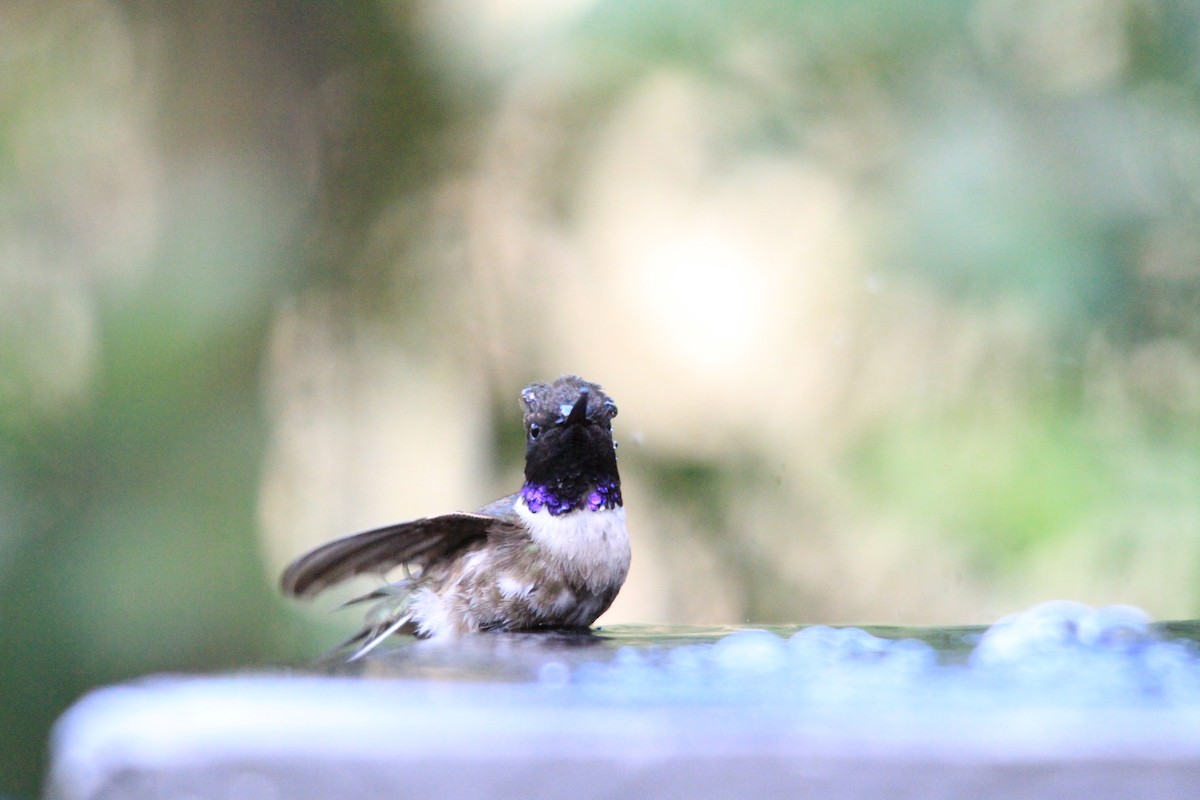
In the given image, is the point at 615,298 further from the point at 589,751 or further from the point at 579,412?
the point at 589,751

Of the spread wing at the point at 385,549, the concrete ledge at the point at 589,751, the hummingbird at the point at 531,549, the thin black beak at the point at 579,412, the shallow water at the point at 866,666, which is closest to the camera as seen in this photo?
the concrete ledge at the point at 589,751

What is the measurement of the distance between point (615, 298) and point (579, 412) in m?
3.07

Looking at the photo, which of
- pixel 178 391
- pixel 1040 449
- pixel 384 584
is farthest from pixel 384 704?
pixel 178 391

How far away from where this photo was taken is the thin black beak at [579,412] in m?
2.61

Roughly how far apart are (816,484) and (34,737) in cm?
307

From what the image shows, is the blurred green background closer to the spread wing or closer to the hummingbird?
the hummingbird

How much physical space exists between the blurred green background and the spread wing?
2.22m

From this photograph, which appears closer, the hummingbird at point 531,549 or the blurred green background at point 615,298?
the hummingbird at point 531,549

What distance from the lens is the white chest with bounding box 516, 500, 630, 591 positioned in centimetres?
251

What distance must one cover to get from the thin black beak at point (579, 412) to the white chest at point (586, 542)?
19 cm

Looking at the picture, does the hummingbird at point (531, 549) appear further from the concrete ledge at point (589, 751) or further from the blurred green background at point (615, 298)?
the blurred green background at point (615, 298)

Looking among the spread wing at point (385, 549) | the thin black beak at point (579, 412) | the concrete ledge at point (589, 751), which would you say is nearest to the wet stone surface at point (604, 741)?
the concrete ledge at point (589, 751)

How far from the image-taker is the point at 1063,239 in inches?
163

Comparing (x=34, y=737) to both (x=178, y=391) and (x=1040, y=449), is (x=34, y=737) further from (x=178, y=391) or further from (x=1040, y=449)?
(x=1040, y=449)
